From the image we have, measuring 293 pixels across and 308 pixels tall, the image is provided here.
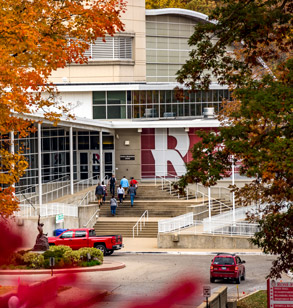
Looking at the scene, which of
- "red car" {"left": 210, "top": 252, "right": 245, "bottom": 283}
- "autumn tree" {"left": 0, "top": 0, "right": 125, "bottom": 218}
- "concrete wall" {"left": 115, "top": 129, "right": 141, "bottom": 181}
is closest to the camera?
"autumn tree" {"left": 0, "top": 0, "right": 125, "bottom": 218}

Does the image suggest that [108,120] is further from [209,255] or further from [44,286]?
[44,286]

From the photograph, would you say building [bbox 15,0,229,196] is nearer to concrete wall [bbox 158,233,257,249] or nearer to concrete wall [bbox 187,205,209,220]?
concrete wall [bbox 187,205,209,220]

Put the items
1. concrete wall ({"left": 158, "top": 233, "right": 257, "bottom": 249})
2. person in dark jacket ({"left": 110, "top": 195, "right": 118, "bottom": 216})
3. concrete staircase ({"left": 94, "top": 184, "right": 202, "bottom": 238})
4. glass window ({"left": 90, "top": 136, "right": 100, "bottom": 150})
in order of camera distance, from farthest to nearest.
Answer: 1. glass window ({"left": 90, "top": 136, "right": 100, "bottom": 150})
2. person in dark jacket ({"left": 110, "top": 195, "right": 118, "bottom": 216})
3. concrete staircase ({"left": 94, "top": 184, "right": 202, "bottom": 238})
4. concrete wall ({"left": 158, "top": 233, "right": 257, "bottom": 249})

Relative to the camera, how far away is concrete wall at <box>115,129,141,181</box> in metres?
52.7

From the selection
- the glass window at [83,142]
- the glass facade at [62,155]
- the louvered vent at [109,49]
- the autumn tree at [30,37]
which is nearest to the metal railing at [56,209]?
the glass facade at [62,155]

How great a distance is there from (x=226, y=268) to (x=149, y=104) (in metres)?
30.7

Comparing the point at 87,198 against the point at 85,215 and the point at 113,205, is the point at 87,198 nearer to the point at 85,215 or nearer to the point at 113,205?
the point at 113,205

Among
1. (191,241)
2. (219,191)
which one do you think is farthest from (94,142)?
(191,241)

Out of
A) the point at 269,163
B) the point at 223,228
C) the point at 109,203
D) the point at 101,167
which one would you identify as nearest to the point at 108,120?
the point at 101,167

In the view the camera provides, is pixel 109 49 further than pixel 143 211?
Yes

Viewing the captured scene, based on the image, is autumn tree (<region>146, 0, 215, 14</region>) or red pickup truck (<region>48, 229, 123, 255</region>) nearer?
red pickup truck (<region>48, 229, 123, 255</region>)

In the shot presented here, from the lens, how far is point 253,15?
1105 centimetres

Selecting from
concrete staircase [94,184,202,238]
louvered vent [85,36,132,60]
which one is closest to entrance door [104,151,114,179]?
concrete staircase [94,184,202,238]

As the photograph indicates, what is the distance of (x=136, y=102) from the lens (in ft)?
173
